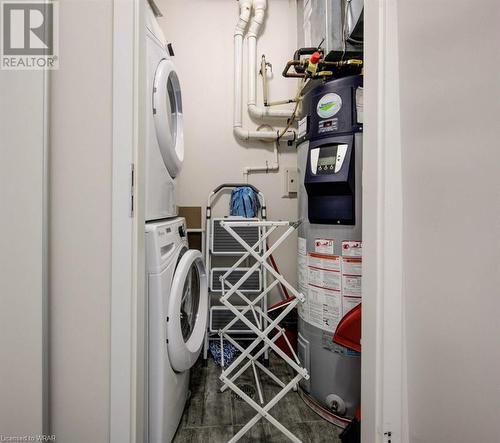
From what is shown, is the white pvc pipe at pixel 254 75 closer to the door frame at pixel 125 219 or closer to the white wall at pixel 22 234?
the door frame at pixel 125 219

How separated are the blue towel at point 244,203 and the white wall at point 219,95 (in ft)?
0.54

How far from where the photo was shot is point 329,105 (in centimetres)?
135

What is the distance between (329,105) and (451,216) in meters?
0.98

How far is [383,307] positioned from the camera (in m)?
0.69

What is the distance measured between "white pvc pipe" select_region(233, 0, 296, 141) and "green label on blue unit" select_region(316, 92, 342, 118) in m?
0.72

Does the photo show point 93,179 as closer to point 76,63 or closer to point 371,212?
point 76,63

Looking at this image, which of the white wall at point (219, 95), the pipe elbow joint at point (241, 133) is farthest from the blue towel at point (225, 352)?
the pipe elbow joint at point (241, 133)

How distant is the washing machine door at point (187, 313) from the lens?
1.05 meters

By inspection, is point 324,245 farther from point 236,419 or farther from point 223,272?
point 236,419

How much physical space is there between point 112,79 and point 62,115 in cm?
16

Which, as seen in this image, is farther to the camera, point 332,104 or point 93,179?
point 332,104

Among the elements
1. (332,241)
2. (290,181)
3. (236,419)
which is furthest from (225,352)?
(290,181)

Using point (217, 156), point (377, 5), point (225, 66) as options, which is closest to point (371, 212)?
point (377, 5)

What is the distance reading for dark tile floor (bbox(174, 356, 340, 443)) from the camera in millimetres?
1228
